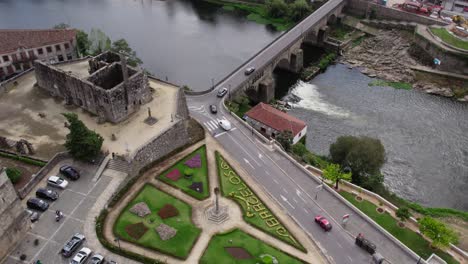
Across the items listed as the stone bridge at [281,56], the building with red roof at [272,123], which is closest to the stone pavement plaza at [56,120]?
the building with red roof at [272,123]

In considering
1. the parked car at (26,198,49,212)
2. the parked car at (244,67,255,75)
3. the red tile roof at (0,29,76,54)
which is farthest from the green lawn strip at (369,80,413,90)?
the parked car at (26,198,49,212)

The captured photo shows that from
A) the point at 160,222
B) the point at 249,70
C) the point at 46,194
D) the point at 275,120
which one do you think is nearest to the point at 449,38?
the point at 249,70

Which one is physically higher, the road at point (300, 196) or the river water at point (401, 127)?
the road at point (300, 196)

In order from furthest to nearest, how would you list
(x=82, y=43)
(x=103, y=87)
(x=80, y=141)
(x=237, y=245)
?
(x=82, y=43), (x=103, y=87), (x=80, y=141), (x=237, y=245)

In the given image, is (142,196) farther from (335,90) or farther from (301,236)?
(335,90)

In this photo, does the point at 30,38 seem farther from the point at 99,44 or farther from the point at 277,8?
the point at 277,8

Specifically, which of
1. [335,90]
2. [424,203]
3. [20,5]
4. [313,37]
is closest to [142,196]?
[424,203]

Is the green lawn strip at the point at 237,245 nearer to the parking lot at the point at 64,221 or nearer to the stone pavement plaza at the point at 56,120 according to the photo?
the parking lot at the point at 64,221
